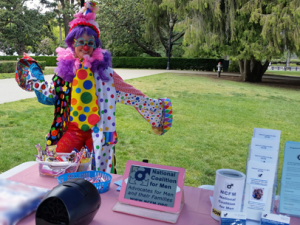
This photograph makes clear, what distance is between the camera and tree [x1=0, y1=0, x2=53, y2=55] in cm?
2295

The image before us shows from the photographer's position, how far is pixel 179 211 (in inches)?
48.5

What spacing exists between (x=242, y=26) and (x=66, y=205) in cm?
1314

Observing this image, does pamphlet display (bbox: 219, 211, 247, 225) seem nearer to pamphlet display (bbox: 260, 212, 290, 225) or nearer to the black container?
pamphlet display (bbox: 260, 212, 290, 225)

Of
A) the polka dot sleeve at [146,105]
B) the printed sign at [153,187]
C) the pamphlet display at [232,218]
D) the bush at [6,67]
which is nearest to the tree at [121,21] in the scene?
the bush at [6,67]

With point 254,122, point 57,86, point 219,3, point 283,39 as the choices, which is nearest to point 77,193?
point 57,86

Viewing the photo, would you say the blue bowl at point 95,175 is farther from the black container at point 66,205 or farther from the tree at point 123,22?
the tree at point 123,22

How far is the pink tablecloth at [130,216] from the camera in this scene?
1191 mm

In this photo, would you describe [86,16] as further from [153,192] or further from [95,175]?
[153,192]

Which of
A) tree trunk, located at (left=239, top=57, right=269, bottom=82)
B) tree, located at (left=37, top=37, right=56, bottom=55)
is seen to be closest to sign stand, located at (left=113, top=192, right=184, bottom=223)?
tree trunk, located at (left=239, top=57, right=269, bottom=82)

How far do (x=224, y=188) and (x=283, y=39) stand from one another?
12.2 m

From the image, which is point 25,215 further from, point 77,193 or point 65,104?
point 65,104

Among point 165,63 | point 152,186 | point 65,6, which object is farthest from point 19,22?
point 152,186

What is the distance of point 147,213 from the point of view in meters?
1.22

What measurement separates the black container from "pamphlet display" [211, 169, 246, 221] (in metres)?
0.49
